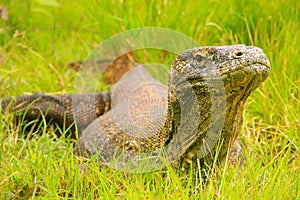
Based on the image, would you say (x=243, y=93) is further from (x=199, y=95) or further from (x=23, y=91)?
(x=23, y=91)

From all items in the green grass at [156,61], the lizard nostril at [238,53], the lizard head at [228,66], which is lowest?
the green grass at [156,61]

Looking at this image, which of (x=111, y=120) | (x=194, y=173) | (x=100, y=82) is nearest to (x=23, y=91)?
(x=100, y=82)

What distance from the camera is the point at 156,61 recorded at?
19.4ft

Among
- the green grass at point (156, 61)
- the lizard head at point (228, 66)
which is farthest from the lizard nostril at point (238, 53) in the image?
the green grass at point (156, 61)

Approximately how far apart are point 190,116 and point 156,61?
7.55 ft

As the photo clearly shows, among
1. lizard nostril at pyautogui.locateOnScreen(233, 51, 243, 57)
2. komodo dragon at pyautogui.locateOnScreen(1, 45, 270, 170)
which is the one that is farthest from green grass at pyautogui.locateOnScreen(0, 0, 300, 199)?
lizard nostril at pyautogui.locateOnScreen(233, 51, 243, 57)

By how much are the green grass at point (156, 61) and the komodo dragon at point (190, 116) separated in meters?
0.15

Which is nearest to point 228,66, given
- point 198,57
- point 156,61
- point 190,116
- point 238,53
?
point 238,53

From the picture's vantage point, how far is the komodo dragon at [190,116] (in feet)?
11.3

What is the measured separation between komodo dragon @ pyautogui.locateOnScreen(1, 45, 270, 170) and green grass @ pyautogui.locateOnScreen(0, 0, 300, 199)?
152mm

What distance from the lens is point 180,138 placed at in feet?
12.4

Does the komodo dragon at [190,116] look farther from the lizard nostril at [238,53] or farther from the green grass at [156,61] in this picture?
the green grass at [156,61]

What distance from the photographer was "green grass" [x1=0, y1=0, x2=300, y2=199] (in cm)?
346

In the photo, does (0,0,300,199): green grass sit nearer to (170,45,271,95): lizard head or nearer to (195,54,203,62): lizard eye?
(170,45,271,95): lizard head
